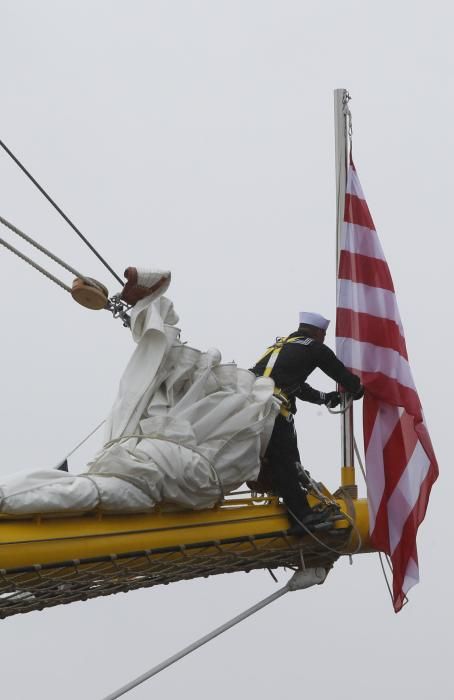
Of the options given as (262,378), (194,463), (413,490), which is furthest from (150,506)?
(413,490)

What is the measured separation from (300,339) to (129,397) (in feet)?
5.19

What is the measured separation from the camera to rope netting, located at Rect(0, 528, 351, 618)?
1268cm

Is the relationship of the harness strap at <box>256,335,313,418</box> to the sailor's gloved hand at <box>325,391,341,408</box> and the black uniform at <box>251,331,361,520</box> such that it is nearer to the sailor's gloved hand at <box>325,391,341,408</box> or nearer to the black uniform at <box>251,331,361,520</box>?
the black uniform at <box>251,331,361,520</box>

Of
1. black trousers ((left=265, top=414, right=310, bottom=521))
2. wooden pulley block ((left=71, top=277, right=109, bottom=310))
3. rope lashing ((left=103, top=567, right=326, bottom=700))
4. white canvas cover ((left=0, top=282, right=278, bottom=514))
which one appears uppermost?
wooden pulley block ((left=71, top=277, right=109, bottom=310))

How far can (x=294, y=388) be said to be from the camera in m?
14.5

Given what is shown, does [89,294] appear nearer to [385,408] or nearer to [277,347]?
[277,347]

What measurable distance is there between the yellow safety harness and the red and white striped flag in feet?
1.93

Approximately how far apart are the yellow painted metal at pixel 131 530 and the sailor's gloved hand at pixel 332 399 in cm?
90

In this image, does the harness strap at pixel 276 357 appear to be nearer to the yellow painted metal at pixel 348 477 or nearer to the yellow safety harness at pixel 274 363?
the yellow safety harness at pixel 274 363

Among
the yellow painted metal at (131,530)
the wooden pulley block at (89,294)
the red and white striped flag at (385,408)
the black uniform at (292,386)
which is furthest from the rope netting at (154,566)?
the wooden pulley block at (89,294)

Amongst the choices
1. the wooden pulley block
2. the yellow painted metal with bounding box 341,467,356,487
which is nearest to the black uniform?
the yellow painted metal with bounding box 341,467,356,487

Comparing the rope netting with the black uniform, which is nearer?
the rope netting

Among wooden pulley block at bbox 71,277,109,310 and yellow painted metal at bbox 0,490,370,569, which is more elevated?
wooden pulley block at bbox 71,277,109,310

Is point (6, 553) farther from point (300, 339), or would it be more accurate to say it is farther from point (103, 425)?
point (300, 339)
